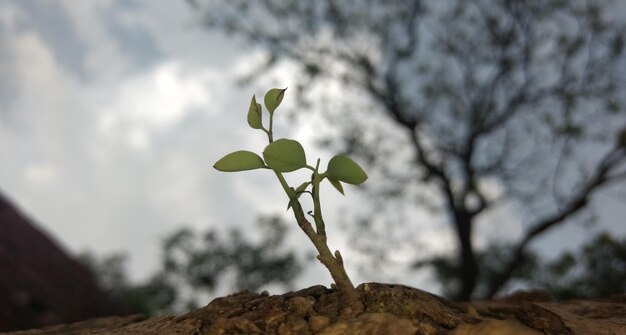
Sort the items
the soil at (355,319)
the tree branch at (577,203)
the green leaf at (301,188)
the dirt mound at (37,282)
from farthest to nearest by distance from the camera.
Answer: the tree branch at (577,203)
the dirt mound at (37,282)
the green leaf at (301,188)
the soil at (355,319)

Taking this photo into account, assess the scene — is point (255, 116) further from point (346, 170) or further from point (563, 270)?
point (563, 270)

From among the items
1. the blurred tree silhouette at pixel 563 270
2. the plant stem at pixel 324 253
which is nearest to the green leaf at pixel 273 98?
the plant stem at pixel 324 253

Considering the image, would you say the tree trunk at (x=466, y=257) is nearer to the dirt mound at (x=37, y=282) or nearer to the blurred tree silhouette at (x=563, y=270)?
the blurred tree silhouette at (x=563, y=270)

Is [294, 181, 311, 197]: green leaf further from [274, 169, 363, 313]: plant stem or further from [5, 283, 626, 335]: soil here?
[5, 283, 626, 335]: soil

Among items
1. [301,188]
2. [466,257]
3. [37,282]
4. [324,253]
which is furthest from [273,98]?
[466,257]

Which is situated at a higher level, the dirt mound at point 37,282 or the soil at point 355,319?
the dirt mound at point 37,282

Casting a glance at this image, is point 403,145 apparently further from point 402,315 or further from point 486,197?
point 402,315
